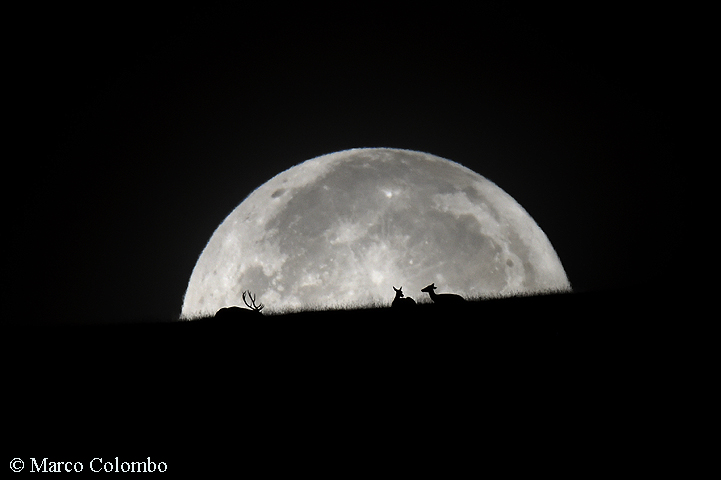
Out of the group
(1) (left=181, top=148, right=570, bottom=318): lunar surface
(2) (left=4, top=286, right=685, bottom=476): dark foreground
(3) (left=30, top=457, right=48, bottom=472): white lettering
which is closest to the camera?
(2) (left=4, top=286, right=685, bottom=476): dark foreground

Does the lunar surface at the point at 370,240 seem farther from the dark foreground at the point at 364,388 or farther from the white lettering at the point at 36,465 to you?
the white lettering at the point at 36,465

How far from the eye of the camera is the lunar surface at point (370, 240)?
10.4 metres

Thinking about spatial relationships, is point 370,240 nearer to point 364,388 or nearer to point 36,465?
point 364,388

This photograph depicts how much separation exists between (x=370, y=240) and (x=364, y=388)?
668cm

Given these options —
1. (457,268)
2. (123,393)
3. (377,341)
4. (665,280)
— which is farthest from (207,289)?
(665,280)

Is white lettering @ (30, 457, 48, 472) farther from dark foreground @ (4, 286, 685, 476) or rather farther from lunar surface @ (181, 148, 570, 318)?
lunar surface @ (181, 148, 570, 318)

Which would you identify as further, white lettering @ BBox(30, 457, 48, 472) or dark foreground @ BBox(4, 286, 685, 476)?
white lettering @ BBox(30, 457, 48, 472)

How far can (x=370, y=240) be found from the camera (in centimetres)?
1080

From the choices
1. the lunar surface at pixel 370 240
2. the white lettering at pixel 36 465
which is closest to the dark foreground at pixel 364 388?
the white lettering at pixel 36 465

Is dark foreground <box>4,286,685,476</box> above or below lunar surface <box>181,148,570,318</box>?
below

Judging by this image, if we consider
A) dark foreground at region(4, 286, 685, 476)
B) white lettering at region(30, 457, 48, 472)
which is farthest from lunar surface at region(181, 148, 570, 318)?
white lettering at region(30, 457, 48, 472)

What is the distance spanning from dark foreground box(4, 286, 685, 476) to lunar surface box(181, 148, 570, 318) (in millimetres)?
4852

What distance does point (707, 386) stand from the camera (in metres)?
3.94

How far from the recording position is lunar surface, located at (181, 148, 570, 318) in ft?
34.3
